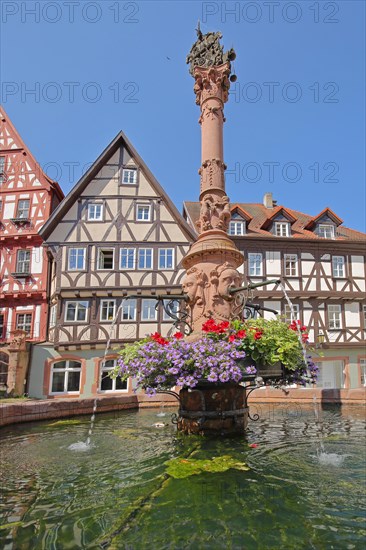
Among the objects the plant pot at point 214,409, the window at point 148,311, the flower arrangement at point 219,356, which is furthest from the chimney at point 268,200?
the plant pot at point 214,409

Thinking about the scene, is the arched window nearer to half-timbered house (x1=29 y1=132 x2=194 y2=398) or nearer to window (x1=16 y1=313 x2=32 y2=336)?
window (x1=16 y1=313 x2=32 y2=336)

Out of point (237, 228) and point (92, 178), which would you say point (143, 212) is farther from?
point (237, 228)

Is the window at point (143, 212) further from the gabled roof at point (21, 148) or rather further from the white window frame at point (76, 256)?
the gabled roof at point (21, 148)

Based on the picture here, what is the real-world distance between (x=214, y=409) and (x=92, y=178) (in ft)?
58.7

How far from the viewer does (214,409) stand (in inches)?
224

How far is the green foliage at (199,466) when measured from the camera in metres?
4.20

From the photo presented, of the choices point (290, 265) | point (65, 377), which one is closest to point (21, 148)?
point (65, 377)

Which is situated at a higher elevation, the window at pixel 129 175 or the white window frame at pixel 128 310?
the window at pixel 129 175

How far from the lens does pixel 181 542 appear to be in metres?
2.67

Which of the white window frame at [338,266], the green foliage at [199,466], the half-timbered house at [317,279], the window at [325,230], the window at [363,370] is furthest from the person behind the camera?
the window at [325,230]

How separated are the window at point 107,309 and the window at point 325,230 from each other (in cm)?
1361

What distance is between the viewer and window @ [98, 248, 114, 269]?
64.7ft

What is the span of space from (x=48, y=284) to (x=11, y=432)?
46.6 feet

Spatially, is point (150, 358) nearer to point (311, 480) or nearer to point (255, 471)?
point (255, 471)
